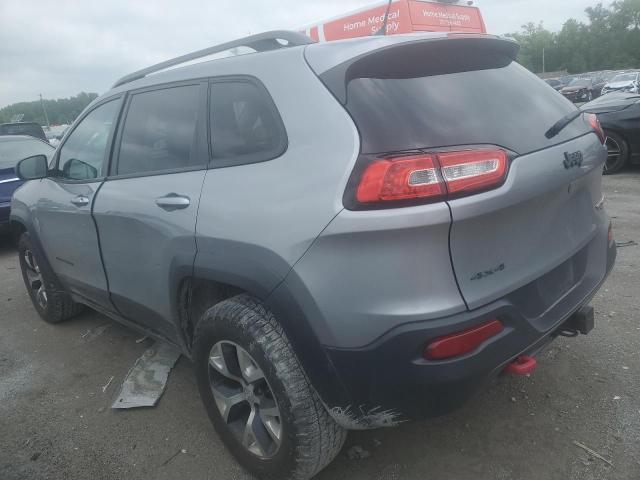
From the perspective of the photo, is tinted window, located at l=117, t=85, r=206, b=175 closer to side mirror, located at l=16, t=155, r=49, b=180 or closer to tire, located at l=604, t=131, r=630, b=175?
side mirror, located at l=16, t=155, r=49, b=180

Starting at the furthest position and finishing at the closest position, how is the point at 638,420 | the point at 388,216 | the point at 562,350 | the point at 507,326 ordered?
the point at 562,350 → the point at 638,420 → the point at 507,326 → the point at 388,216

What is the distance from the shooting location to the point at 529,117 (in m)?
2.08

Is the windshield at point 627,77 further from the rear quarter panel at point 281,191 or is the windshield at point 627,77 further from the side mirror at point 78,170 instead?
the rear quarter panel at point 281,191

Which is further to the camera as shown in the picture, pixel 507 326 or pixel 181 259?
pixel 181 259

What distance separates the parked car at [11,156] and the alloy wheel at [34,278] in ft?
7.69

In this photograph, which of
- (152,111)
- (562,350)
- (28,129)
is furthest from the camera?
(28,129)

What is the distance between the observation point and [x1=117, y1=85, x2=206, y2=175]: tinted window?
2496mm

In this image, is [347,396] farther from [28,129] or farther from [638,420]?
[28,129]

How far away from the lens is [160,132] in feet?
8.80

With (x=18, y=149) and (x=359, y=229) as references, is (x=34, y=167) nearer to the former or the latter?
(x=359, y=229)

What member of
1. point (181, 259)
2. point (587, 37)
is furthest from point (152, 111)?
point (587, 37)

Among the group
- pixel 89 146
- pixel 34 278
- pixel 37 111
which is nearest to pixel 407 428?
pixel 89 146

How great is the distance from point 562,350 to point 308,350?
1912 millimetres

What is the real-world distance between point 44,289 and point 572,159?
381 cm
